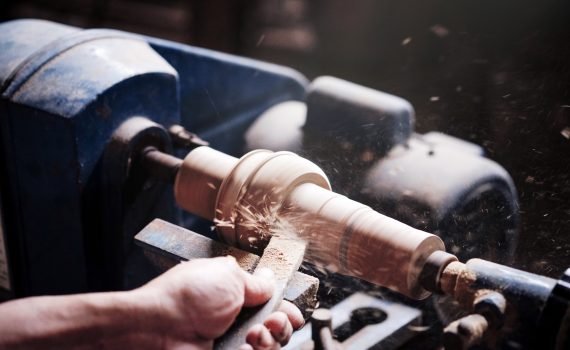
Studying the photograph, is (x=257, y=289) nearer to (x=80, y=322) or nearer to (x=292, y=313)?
(x=292, y=313)

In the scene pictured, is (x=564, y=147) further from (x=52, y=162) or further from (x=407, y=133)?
(x=52, y=162)

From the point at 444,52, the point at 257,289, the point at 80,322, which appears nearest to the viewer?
the point at 80,322

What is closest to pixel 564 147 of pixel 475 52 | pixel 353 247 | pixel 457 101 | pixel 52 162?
pixel 457 101

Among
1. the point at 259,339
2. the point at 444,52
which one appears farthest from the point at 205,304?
the point at 444,52

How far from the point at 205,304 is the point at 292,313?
0.55 feet

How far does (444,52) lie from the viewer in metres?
3.79

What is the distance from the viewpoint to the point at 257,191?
112 centimetres

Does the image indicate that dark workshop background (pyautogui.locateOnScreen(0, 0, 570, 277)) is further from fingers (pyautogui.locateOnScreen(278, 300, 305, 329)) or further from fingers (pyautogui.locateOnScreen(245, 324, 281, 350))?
fingers (pyautogui.locateOnScreen(245, 324, 281, 350))

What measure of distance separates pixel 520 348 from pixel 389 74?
319 cm

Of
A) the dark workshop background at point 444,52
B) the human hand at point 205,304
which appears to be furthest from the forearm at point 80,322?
the dark workshop background at point 444,52

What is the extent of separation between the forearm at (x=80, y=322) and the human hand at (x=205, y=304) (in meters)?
0.02

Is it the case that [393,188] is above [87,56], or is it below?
below

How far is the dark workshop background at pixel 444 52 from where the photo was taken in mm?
2613

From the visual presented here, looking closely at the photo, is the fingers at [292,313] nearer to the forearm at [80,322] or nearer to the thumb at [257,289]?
the thumb at [257,289]
